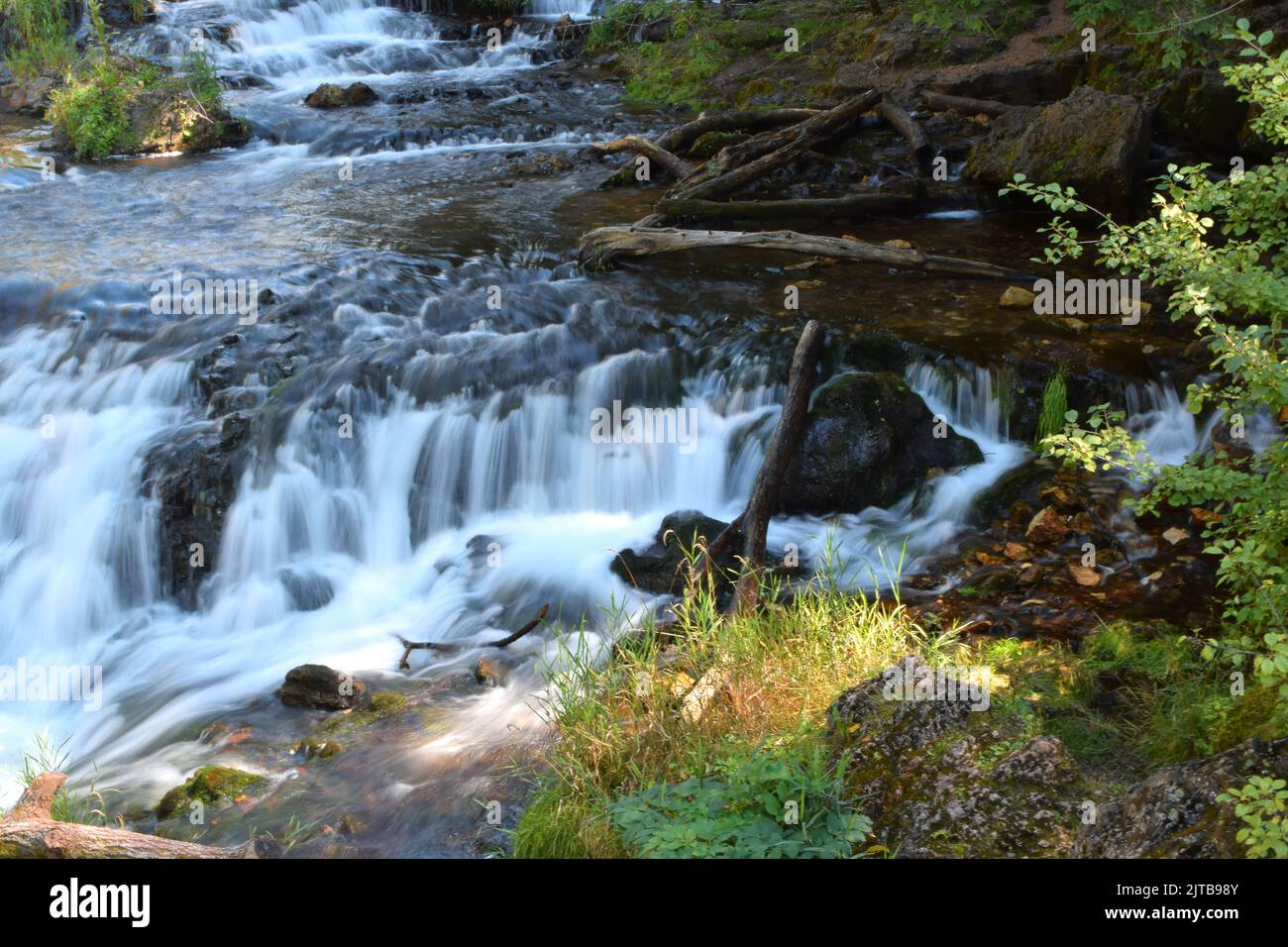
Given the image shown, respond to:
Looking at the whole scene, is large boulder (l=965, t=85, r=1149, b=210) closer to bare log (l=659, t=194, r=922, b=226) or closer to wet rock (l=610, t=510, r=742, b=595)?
bare log (l=659, t=194, r=922, b=226)

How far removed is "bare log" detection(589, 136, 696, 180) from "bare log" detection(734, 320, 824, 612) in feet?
16.1

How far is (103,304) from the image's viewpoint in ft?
32.7

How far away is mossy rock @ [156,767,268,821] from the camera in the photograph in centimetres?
533

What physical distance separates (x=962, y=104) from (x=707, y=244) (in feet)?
16.4

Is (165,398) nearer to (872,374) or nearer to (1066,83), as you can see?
(872,374)

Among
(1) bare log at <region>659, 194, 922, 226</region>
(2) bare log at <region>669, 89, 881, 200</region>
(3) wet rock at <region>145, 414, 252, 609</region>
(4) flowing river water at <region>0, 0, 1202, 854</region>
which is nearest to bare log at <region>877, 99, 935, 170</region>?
(2) bare log at <region>669, 89, 881, 200</region>

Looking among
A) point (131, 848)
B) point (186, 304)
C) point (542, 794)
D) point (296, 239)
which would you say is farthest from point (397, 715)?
point (296, 239)

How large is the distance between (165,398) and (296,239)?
11.0 ft

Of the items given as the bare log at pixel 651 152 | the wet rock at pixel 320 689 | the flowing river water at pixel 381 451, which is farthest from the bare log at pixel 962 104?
the wet rock at pixel 320 689

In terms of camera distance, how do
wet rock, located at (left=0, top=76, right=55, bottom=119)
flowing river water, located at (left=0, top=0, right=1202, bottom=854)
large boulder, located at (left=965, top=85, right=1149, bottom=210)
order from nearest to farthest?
flowing river water, located at (left=0, top=0, right=1202, bottom=854), large boulder, located at (left=965, top=85, right=1149, bottom=210), wet rock, located at (left=0, top=76, right=55, bottom=119)

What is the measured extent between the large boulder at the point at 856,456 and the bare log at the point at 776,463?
0.47 ft

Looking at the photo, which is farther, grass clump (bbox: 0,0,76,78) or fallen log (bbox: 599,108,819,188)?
grass clump (bbox: 0,0,76,78)

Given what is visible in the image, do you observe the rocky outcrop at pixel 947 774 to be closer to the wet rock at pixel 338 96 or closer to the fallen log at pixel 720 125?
the fallen log at pixel 720 125

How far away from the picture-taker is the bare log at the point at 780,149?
1180 centimetres
